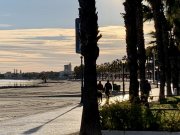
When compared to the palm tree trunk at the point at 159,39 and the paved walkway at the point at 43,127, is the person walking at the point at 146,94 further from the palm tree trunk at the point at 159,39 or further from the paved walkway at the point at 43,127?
the paved walkway at the point at 43,127

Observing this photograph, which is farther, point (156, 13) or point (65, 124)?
point (156, 13)

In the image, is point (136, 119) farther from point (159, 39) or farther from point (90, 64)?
point (159, 39)

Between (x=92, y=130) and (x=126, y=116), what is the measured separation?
153 centimetres

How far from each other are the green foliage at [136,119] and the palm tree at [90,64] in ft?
3.49

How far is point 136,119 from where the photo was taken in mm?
16312

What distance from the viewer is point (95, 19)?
15500 millimetres

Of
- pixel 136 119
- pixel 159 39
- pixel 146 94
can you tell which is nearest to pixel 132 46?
pixel 146 94

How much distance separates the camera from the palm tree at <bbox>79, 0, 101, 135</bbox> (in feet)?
50.5

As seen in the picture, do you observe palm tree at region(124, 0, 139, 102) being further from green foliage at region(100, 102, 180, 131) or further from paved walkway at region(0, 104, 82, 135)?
green foliage at region(100, 102, 180, 131)

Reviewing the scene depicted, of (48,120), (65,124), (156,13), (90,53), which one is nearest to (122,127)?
(90,53)

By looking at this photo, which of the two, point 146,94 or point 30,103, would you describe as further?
point 30,103

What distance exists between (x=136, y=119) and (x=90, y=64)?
232 centimetres

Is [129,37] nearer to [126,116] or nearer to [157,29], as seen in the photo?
[126,116]

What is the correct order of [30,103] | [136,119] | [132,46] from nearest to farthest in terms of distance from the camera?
[136,119]
[132,46]
[30,103]
